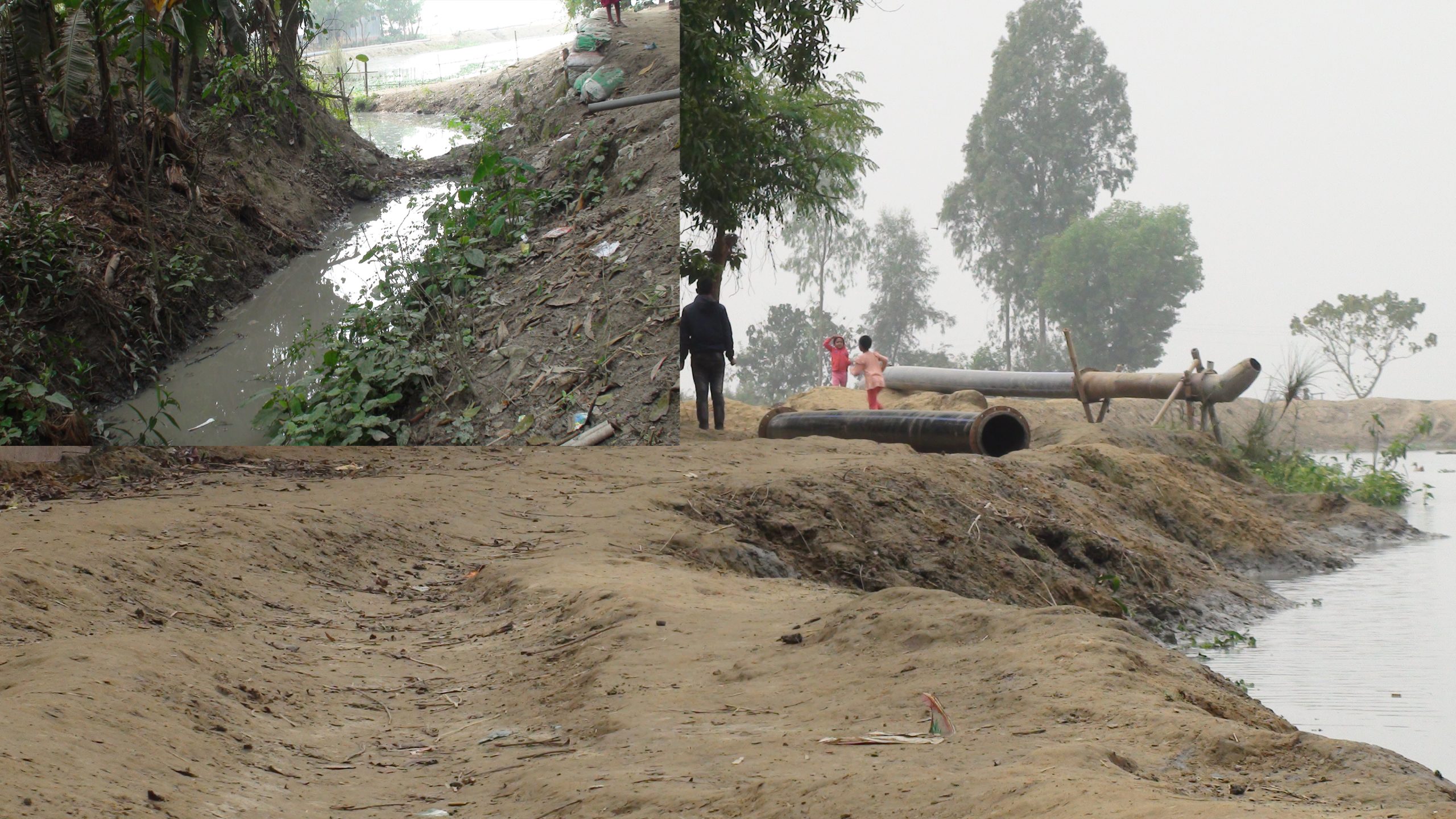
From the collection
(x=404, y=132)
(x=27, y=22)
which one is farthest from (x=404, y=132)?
(x=27, y=22)

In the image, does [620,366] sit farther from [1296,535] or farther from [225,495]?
[1296,535]

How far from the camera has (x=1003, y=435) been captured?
26.2 feet

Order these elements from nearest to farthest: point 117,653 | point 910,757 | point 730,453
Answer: point 910,757 < point 117,653 < point 730,453

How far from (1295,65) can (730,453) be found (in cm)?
591

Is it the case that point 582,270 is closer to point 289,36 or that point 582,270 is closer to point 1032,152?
point 289,36

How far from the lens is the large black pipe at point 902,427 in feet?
24.9

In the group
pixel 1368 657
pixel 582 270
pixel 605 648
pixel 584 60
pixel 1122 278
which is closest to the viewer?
pixel 605 648

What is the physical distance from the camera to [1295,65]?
29.2 feet

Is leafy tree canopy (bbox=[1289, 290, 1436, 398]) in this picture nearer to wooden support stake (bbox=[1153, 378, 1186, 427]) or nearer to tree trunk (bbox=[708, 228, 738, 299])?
wooden support stake (bbox=[1153, 378, 1186, 427])

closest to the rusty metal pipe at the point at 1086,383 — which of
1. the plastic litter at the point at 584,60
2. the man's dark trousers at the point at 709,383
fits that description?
the man's dark trousers at the point at 709,383

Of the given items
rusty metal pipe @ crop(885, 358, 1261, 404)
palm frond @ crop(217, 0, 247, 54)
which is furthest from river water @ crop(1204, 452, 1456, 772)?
palm frond @ crop(217, 0, 247, 54)

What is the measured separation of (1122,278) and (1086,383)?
0.93m

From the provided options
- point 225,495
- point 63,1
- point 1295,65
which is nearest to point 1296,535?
point 1295,65

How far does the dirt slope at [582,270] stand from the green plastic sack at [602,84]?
0.15 feet
